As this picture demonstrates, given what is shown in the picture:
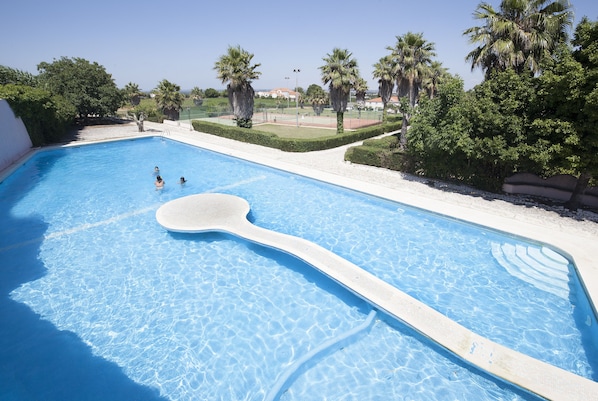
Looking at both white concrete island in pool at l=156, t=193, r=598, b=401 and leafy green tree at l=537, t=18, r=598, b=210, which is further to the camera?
leafy green tree at l=537, t=18, r=598, b=210

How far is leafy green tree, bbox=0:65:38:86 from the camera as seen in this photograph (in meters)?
31.2

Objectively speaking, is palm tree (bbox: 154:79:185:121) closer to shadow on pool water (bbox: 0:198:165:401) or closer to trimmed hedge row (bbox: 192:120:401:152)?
trimmed hedge row (bbox: 192:120:401:152)

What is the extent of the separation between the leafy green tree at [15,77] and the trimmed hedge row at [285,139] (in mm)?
17394

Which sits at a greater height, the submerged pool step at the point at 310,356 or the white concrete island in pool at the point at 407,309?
the white concrete island in pool at the point at 407,309

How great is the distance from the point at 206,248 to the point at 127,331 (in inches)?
184

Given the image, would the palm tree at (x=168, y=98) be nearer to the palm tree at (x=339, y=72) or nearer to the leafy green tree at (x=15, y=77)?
the leafy green tree at (x=15, y=77)

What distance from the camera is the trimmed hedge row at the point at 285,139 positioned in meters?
27.3

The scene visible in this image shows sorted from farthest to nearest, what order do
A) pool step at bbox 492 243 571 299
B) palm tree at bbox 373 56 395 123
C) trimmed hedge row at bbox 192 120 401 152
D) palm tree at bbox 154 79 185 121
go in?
1. palm tree at bbox 154 79 185 121
2. palm tree at bbox 373 56 395 123
3. trimmed hedge row at bbox 192 120 401 152
4. pool step at bbox 492 243 571 299

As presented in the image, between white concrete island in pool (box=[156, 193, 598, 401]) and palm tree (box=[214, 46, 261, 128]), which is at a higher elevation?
palm tree (box=[214, 46, 261, 128])

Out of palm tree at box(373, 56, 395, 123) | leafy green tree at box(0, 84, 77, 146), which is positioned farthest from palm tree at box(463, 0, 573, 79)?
leafy green tree at box(0, 84, 77, 146)

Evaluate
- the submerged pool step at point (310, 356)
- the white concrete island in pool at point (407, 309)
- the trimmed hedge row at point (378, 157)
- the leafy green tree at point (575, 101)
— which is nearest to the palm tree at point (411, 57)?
the trimmed hedge row at point (378, 157)

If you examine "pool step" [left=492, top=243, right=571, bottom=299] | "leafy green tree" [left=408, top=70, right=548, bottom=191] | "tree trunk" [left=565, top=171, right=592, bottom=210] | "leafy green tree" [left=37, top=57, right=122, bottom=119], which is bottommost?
"pool step" [left=492, top=243, right=571, bottom=299]

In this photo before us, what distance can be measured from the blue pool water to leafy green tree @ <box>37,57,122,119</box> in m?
24.2

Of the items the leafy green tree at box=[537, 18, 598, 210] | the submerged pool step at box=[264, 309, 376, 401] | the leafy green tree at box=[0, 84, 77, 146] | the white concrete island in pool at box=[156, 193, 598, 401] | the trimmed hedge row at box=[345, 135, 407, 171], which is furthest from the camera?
the leafy green tree at box=[0, 84, 77, 146]
